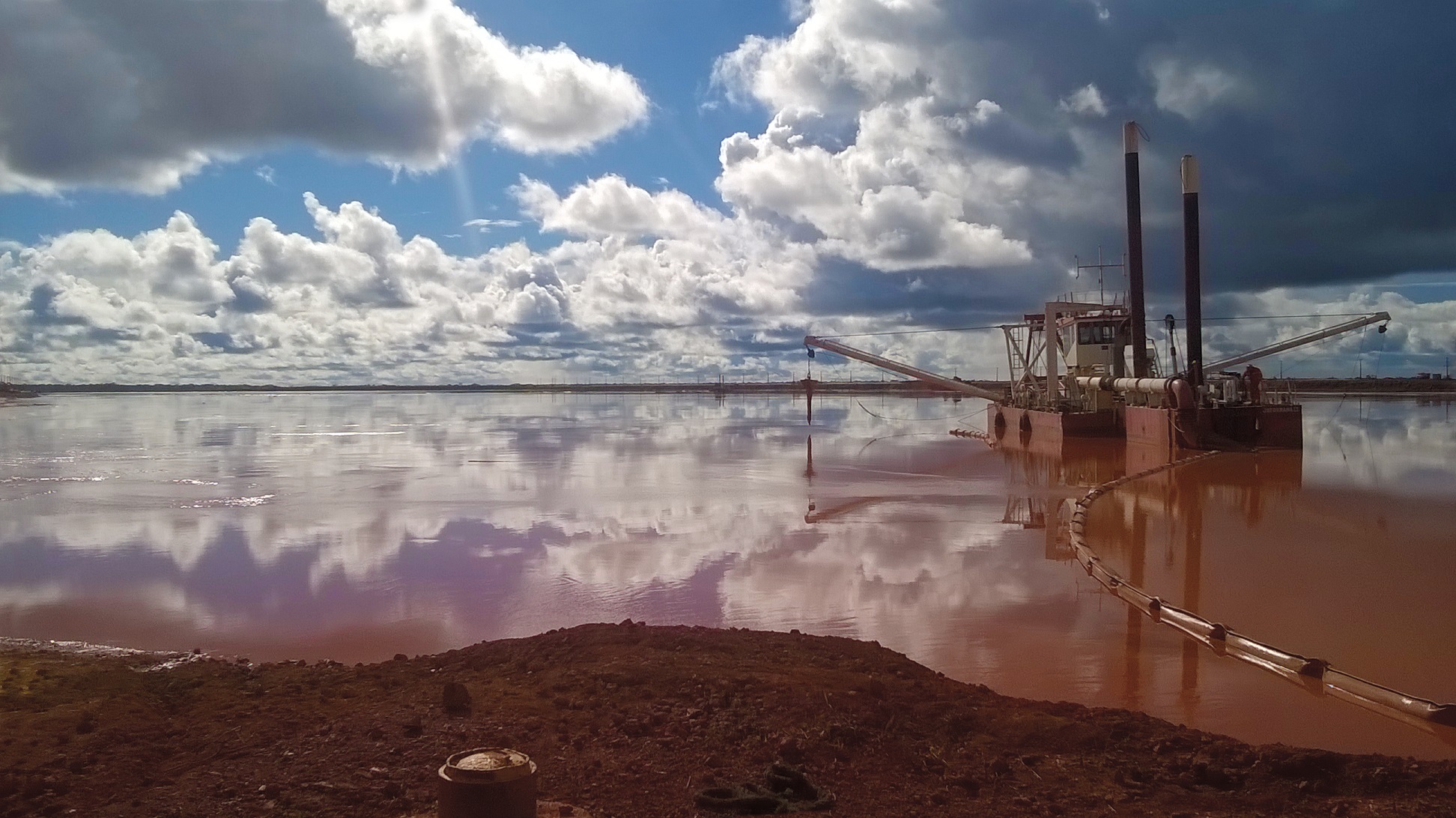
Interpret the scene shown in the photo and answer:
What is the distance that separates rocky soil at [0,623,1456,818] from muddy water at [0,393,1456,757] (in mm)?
1532

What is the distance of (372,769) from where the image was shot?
5.05m

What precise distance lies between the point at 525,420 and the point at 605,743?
60.9 meters

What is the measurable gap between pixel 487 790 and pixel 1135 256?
36.4 metres

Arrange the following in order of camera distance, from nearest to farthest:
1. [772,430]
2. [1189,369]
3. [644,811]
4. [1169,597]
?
[644,811], [1169,597], [1189,369], [772,430]

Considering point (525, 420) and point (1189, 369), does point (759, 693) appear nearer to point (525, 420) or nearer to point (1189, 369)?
point (1189, 369)

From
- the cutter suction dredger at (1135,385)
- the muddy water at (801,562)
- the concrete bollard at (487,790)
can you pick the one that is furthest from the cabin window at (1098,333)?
the concrete bollard at (487,790)

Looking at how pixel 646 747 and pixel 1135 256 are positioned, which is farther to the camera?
pixel 1135 256

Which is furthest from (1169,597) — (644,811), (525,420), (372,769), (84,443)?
(525,420)

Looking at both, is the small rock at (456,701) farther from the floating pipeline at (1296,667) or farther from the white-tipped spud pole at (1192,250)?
the white-tipped spud pole at (1192,250)

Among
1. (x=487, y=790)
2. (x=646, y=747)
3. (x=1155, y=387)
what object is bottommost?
(x=646, y=747)

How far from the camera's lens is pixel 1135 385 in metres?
32.4

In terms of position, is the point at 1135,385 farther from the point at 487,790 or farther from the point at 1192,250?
the point at 487,790

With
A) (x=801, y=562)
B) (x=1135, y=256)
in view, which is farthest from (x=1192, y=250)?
(x=801, y=562)

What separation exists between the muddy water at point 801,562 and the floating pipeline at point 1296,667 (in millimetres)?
170
